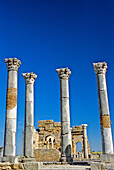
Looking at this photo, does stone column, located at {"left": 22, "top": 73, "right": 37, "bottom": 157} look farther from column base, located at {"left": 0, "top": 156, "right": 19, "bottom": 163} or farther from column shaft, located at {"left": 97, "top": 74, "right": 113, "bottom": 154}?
column shaft, located at {"left": 97, "top": 74, "right": 113, "bottom": 154}

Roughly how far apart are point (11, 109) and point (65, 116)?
4121 mm

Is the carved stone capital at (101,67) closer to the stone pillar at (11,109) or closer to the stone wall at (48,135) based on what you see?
the stone pillar at (11,109)

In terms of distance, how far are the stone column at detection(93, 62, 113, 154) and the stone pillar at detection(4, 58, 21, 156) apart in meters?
5.58

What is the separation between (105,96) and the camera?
50.7ft

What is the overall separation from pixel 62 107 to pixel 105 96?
3236mm

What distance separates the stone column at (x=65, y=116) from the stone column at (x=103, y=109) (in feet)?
7.77

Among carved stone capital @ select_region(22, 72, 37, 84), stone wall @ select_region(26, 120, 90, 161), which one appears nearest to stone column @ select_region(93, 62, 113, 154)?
carved stone capital @ select_region(22, 72, 37, 84)

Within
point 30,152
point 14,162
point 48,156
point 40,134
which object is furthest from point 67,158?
point 40,134

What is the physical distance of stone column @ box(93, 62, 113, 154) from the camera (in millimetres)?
14570

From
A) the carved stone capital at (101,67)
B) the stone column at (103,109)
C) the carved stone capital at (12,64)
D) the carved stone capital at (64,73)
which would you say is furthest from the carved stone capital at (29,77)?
the carved stone capital at (101,67)

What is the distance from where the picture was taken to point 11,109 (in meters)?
14.3

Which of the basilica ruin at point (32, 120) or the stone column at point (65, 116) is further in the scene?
the stone column at point (65, 116)

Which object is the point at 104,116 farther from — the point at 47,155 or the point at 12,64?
the point at 47,155

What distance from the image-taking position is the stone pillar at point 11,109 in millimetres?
13586
